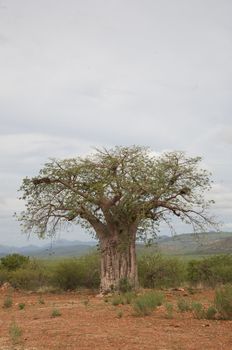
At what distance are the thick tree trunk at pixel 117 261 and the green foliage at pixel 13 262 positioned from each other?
10.9 meters

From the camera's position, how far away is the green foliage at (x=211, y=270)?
31359mm

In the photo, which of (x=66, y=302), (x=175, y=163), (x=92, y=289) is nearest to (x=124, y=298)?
(x=66, y=302)

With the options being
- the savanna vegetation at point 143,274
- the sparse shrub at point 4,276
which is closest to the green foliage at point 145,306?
the savanna vegetation at point 143,274

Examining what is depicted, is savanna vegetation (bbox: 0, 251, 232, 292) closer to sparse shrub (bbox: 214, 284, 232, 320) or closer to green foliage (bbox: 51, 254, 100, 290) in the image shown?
green foliage (bbox: 51, 254, 100, 290)

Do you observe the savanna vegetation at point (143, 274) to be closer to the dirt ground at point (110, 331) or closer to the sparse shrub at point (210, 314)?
the dirt ground at point (110, 331)

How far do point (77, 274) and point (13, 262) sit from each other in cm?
671

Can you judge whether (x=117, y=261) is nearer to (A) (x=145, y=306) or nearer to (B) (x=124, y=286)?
(B) (x=124, y=286)

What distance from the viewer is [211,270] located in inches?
1271

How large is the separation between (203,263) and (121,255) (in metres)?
8.97

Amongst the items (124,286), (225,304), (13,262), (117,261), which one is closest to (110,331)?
(225,304)

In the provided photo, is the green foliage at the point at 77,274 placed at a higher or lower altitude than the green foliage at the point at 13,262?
lower

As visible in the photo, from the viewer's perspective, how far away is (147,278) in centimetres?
3172

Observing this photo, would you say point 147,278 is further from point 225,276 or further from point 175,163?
point 175,163

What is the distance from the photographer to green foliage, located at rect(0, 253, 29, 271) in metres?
35.3
